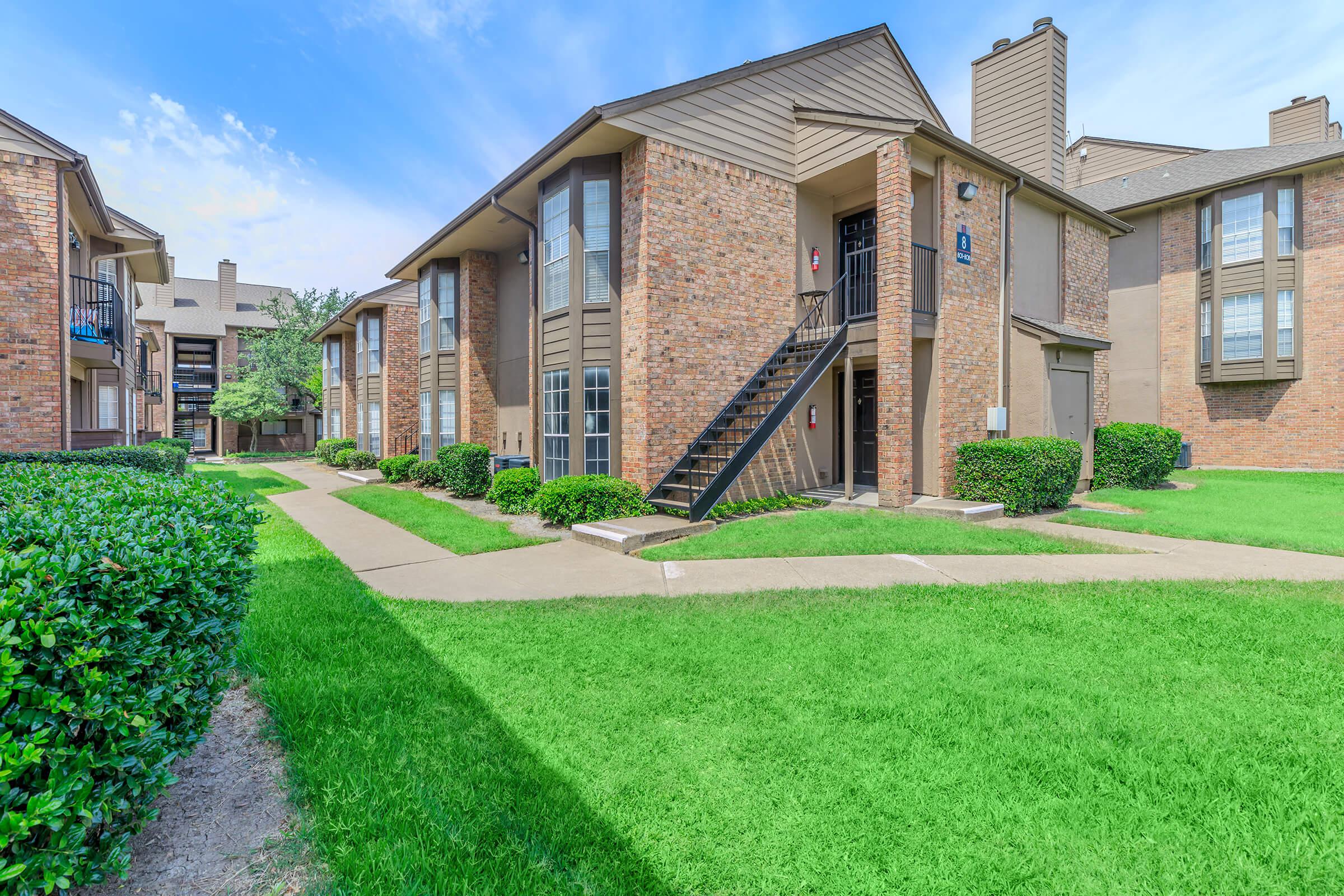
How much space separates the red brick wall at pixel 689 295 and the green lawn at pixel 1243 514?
5827 mm

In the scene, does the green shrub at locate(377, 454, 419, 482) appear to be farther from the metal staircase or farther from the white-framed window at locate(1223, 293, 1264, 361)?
the white-framed window at locate(1223, 293, 1264, 361)

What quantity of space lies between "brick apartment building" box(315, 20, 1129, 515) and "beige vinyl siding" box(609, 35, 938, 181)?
0.14 ft

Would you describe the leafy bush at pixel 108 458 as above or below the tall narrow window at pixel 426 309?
below

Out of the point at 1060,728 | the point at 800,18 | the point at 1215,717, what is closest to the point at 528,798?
the point at 1060,728

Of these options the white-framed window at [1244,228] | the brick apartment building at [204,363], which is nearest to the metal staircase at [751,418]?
the white-framed window at [1244,228]

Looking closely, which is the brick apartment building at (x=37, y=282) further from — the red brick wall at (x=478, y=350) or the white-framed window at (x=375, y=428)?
the white-framed window at (x=375, y=428)

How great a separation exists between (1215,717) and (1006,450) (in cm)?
773

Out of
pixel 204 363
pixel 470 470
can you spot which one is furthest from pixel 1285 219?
pixel 204 363

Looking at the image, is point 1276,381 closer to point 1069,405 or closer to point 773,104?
point 1069,405

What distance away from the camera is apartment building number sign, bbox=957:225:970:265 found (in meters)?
11.2

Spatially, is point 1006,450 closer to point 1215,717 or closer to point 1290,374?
point 1215,717

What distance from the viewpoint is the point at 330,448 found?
2453 centimetres

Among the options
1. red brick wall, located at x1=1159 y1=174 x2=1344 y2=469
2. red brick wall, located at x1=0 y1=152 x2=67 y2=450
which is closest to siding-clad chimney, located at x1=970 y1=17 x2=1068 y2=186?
red brick wall, located at x1=1159 y1=174 x2=1344 y2=469

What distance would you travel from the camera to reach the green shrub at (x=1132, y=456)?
44.4ft
